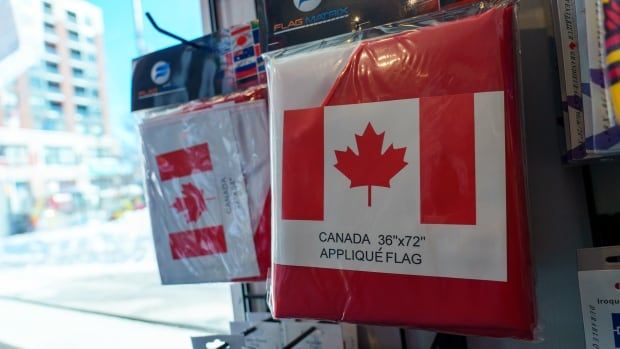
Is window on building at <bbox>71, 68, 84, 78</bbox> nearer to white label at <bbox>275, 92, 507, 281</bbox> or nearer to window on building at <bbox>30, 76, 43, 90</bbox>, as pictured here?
window on building at <bbox>30, 76, 43, 90</bbox>

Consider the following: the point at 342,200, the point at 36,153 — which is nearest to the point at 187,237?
the point at 342,200

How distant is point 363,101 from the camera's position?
18.3 inches

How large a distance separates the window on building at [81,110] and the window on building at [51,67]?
6.6 inches

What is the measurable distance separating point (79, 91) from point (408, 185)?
5.87 ft

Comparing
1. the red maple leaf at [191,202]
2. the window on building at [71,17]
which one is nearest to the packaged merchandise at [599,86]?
the red maple leaf at [191,202]

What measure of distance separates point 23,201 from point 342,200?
191cm

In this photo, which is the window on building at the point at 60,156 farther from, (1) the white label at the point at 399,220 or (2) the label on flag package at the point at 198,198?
(1) the white label at the point at 399,220

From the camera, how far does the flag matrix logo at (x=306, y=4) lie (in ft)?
1.81

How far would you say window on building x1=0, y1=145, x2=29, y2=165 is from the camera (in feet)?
5.90

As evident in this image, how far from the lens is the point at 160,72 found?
2.54ft

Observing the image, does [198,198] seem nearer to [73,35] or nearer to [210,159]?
[210,159]

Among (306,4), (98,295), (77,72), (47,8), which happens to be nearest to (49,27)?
(47,8)

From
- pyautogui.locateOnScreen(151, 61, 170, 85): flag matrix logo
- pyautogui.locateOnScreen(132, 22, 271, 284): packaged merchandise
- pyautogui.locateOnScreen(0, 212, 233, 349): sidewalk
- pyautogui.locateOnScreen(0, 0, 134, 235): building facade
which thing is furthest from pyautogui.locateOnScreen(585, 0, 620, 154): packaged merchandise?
pyautogui.locateOnScreen(0, 0, 134, 235): building facade

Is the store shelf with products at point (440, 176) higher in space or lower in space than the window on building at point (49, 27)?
lower
